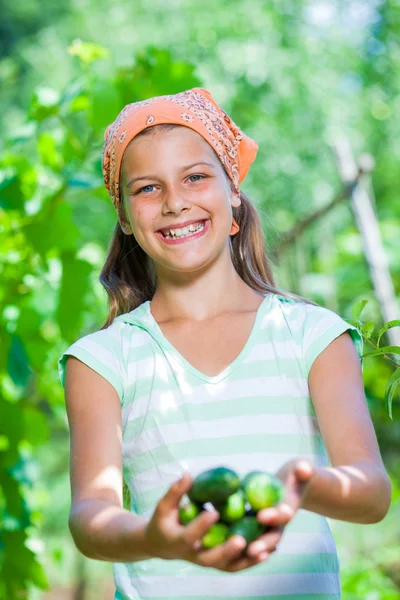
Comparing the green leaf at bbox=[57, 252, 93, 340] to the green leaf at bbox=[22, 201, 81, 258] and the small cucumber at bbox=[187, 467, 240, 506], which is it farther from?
the small cucumber at bbox=[187, 467, 240, 506]

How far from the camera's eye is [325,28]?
891 centimetres

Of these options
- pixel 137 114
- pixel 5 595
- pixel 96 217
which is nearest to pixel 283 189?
pixel 96 217

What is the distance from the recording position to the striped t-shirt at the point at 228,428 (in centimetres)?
164

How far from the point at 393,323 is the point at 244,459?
384 mm

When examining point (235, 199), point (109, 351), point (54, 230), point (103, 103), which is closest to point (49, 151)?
point (54, 230)

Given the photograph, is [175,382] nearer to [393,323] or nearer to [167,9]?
[393,323]

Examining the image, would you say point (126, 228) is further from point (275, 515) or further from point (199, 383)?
point (275, 515)

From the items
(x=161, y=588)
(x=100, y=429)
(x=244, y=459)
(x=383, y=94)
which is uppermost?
(x=383, y=94)

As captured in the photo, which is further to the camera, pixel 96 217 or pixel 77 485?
pixel 96 217

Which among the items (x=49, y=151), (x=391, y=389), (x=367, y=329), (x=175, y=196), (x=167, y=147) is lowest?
(x=391, y=389)

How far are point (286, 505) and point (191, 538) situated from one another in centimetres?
12

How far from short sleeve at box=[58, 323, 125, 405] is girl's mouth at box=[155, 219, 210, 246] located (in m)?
0.22

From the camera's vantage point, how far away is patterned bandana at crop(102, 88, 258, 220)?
74.5 inches

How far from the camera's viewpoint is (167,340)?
1875 millimetres
